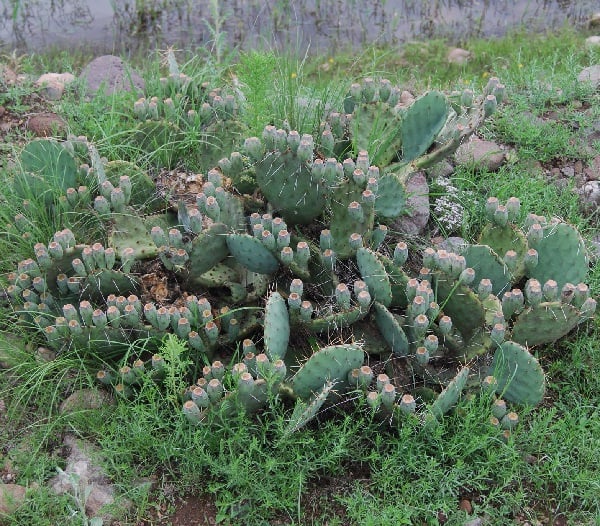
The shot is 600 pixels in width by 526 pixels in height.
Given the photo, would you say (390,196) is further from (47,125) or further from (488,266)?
(47,125)

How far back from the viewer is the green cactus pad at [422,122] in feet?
11.2

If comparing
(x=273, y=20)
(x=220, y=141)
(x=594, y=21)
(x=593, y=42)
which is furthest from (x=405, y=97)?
(x=594, y=21)

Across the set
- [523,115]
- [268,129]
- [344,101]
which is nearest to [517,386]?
[268,129]

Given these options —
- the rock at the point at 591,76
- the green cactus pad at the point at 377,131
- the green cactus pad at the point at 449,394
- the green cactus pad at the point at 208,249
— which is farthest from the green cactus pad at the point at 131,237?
the rock at the point at 591,76

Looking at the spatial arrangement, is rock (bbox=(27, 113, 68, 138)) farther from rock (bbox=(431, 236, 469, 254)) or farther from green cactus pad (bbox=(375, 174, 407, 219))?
rock (bbox=(431, 236, 469, 254))

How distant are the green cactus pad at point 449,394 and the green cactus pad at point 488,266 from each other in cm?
46

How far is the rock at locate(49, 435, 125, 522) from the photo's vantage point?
265cm

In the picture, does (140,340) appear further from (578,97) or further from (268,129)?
(578,97)

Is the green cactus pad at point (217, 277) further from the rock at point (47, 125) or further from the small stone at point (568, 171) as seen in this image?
the small stone at point (568, 171)

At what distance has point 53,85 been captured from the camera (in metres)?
4.63

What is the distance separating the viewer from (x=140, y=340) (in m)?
2.90

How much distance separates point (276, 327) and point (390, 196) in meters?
0.81

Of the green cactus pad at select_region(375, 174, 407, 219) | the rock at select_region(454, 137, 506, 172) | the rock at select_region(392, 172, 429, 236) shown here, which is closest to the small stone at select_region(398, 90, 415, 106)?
the rock at select_region(454, 137, 506, 172)

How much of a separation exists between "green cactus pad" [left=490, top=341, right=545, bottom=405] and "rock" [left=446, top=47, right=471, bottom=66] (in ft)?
11.9
